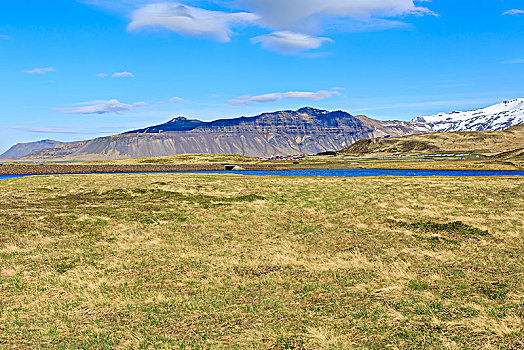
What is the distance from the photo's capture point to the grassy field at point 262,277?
1148cm

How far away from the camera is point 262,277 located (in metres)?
16.6

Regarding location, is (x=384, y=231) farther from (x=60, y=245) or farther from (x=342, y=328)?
(x=60, y=245)

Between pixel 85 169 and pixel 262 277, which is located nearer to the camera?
pixel 262 277

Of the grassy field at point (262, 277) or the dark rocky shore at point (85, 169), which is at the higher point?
the dark rocky shore at point (85, 169)

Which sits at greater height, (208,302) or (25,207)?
(25,207)

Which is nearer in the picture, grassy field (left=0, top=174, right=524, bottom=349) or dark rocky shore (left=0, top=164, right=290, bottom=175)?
grassy field (left=0, top=174, right=524, bottom=349)

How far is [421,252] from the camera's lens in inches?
809

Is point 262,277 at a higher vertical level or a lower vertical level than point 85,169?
lower

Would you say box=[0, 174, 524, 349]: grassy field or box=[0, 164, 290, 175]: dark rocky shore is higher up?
box=[0, 164, 290, 175]: dark rocky shore

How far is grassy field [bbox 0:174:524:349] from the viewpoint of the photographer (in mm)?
11477

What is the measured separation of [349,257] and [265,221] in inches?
413

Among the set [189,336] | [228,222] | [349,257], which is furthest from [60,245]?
[349,257]

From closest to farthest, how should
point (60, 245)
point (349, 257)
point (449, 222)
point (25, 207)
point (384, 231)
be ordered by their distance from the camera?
point (349, 257)
point (60, 245)
point (384, 231)
point (449, 222)
point (25, 207)

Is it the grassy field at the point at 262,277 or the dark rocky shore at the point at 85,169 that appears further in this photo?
the dark rocky shore at the point at 85,169
